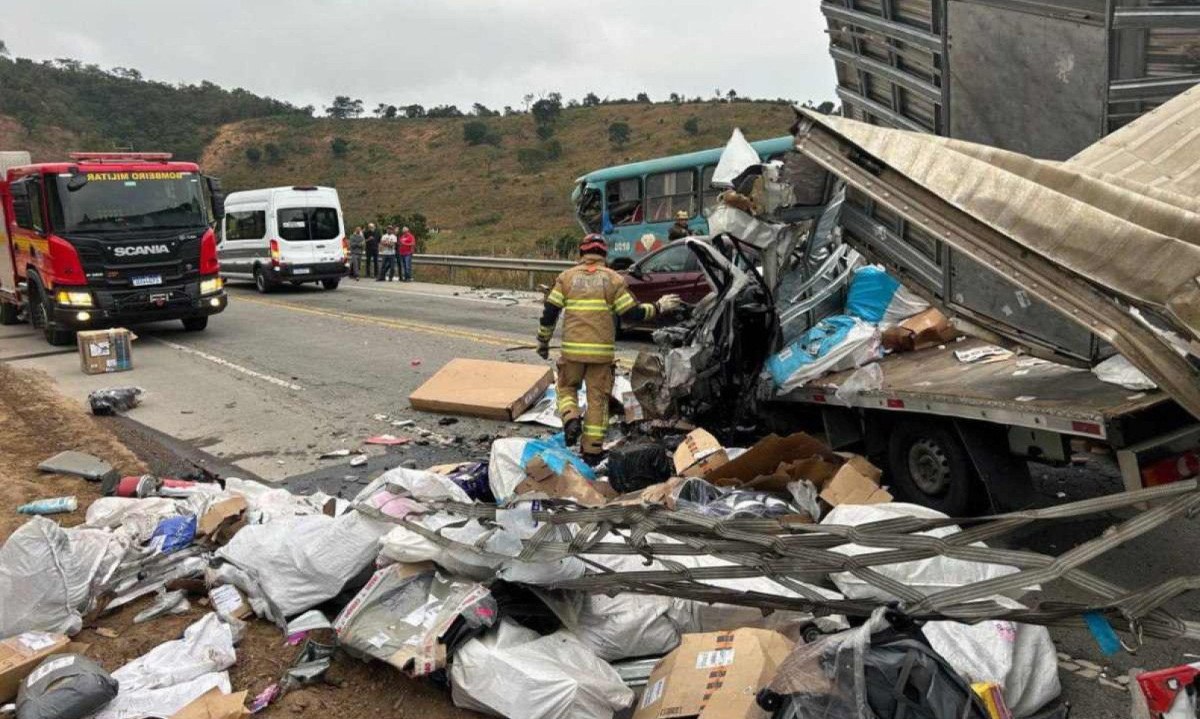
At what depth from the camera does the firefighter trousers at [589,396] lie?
6.32 meters

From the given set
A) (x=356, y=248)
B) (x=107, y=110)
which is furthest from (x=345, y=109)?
(x=356, y=248)

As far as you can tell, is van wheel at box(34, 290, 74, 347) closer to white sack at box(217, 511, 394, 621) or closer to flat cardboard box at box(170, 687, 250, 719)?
white sack at box(217, 511, 394, 621)

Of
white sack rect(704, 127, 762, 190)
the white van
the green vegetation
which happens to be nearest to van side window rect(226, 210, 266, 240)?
the white van

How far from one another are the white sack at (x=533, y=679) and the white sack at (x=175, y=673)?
3.45 feet

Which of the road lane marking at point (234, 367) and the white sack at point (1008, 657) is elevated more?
the road lane marking at point (234, 367)

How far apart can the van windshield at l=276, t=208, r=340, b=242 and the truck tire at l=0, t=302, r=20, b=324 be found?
19.2ft

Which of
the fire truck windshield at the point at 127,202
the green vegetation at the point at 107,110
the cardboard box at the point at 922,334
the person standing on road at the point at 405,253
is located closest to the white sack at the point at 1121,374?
the cardboard box at the point at 922,334

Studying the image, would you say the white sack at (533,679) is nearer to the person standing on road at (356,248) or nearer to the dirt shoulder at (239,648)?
the dirt shoulder at (239,648)

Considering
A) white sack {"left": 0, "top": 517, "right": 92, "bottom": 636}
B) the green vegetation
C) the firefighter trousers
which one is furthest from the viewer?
the green vegetation

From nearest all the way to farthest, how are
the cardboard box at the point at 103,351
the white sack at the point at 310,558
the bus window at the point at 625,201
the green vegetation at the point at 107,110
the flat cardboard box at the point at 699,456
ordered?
the white sack at the point at 310,558 → the flat cardboard box at the point at 699,456 → the cardboard box at the point at 103,351 → the bus window at the point at 625,201 → the green vegetation at the point at 107,110

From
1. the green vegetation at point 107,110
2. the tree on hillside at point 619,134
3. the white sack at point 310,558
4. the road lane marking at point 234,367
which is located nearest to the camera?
the white sack at point 310,558

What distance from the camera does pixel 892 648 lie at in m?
2.29

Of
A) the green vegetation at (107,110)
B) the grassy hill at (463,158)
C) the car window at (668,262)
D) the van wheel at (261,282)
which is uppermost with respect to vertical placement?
the green vegetation at (107,110)

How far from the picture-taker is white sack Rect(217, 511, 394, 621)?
12.9 feet
